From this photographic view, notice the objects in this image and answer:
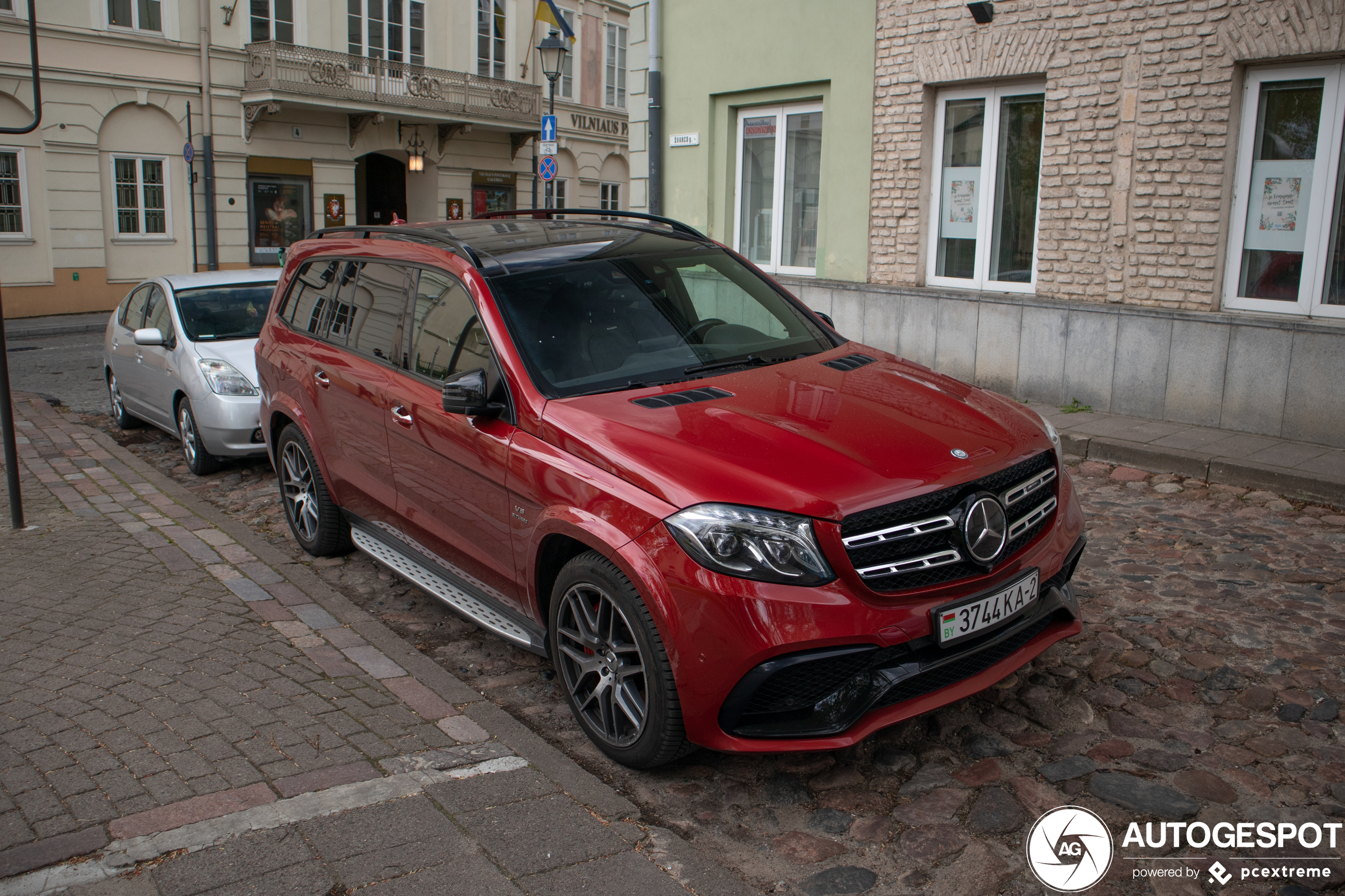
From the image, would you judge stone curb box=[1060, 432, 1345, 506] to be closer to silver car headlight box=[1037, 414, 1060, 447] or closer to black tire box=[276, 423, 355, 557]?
silver car headlight box=[1037, 414, 1060, 447]

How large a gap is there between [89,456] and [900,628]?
7785mm

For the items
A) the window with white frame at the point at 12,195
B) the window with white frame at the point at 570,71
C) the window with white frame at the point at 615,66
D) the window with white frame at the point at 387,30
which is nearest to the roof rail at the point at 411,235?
the window with white frame at the point at 12,195

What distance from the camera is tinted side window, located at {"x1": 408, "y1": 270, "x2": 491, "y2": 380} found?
4.36 m

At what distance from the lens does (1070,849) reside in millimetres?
3107

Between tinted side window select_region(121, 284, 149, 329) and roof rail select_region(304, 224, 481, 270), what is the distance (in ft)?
13.4

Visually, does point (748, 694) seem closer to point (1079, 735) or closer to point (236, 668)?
point (1079, 735)

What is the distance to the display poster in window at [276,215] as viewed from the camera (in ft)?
87.0

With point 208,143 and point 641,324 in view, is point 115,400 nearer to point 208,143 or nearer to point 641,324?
point 641,324

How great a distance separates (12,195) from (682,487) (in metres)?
23.8

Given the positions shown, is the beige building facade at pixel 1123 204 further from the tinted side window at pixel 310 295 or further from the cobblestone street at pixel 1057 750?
the tinted side window at pixel 310 295

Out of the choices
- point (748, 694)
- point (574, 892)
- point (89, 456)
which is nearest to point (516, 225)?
point (748, 694)

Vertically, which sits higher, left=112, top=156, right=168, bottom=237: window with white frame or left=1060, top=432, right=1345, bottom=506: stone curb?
left=112, top=156, right=168, bottom=237: window with white frame

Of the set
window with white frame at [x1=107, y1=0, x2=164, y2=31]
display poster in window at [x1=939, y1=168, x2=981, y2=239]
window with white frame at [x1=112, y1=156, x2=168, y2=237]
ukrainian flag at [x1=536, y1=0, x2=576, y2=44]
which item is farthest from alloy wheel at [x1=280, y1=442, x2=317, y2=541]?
window with white frame at [x1=107, y1=0, x2=164, y2=31]

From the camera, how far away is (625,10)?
121ft
